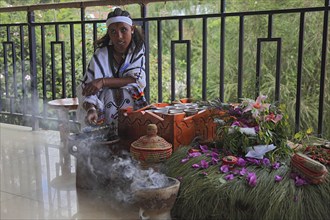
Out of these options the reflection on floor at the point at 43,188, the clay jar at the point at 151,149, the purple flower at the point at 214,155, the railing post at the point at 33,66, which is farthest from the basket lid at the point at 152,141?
the railing post at the point at 33,66

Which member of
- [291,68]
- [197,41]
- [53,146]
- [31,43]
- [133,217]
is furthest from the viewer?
[197,41]

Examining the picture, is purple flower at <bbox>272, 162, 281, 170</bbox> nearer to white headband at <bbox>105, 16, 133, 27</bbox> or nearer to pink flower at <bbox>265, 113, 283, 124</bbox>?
pink flower at <bbox>265, 113, 283, 124</bbox>

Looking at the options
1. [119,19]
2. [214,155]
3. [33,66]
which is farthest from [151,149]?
[33,66]

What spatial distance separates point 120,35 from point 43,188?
1024mm

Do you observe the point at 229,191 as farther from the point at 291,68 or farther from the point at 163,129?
the point at 291,68

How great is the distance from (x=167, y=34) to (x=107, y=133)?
4974mm

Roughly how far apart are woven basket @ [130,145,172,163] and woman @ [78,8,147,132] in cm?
48

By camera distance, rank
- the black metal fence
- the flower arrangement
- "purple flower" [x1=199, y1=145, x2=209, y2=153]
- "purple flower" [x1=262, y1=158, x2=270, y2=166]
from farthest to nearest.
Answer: the black metal fence
"purple flower" [x1=199, y1=145, x2=209, y2=153]
the flower arrangement
"purple flower" [x1=262, y1=158, x2=270, y2=166]

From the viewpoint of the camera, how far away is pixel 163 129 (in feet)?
8.04

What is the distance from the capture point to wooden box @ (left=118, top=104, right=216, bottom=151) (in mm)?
2424

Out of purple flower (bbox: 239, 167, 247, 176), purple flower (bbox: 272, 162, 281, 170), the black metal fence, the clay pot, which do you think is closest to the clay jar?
the clay pot

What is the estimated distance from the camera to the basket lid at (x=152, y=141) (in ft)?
7.49

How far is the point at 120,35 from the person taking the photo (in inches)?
104

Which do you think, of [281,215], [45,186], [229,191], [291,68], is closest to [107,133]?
[45,186]
